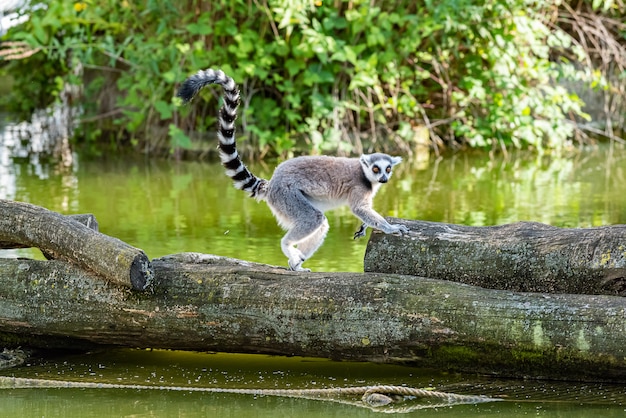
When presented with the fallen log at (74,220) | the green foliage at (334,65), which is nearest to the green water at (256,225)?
the fallen log at (74,220)

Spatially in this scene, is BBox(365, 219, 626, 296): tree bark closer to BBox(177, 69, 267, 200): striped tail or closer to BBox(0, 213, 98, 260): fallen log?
BBox(177, 69, 267, 200): striped tail

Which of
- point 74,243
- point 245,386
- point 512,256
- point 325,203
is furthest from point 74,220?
point 512,256

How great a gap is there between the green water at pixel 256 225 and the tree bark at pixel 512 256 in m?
0.52

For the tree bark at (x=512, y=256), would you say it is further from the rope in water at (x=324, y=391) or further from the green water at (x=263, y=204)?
the green water at (x=263, y=204)

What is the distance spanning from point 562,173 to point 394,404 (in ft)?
26.5

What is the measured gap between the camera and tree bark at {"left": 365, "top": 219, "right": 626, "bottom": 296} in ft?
16.9

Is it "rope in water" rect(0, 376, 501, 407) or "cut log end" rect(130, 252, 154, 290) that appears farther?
"cut log end" rect(130, 252, 154, 290)

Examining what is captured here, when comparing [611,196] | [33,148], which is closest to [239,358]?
[611,196]

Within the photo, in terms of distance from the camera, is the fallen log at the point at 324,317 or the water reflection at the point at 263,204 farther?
the water reflection at the point at 263,204

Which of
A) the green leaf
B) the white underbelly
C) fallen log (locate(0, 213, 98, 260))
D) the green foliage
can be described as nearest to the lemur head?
the white underbelly

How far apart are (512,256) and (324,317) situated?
99 centimetres

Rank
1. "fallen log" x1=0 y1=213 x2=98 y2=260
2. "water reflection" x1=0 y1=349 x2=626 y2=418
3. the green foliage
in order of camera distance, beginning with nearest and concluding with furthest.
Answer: "water reflection" x1=0 y1=349 x2=626 y2=418 → "fallen log" x1=0 y1=213 x2=98 y2=260 → the green foliage

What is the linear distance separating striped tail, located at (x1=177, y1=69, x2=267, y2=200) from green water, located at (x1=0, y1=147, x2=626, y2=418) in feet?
3.79

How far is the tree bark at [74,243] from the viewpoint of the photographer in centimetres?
514
